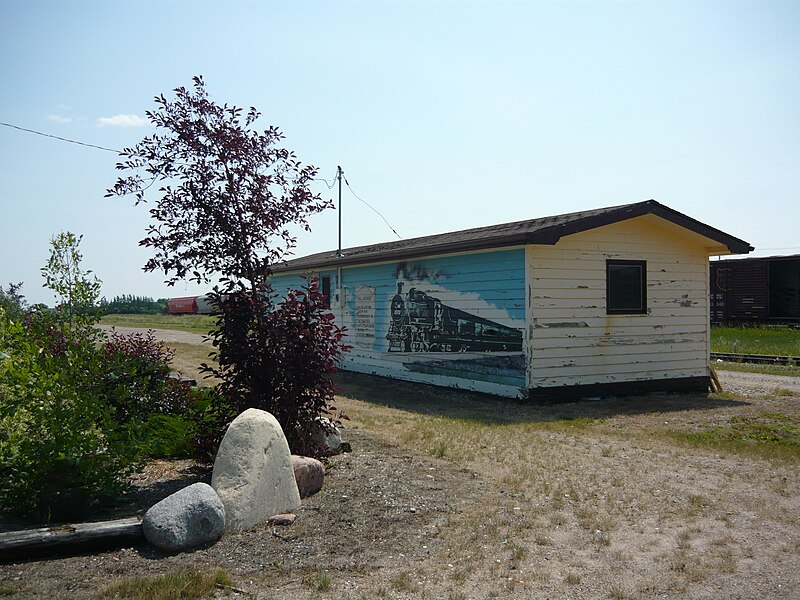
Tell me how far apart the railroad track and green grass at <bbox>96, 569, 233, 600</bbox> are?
17595 millimetres

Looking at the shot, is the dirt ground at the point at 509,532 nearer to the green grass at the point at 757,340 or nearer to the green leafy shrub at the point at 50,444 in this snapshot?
the green leafy shrub at the point at 50,444

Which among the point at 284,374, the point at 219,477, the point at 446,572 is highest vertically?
the point at 284,374

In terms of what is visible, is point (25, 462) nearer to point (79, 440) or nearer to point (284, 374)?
point (79, 440)

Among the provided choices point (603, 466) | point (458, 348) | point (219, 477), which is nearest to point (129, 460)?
point (219, 477)

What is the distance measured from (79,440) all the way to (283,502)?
1.66m

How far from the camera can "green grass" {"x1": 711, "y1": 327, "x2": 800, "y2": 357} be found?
20655mm

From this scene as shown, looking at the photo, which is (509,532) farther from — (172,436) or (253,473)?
(172,436)

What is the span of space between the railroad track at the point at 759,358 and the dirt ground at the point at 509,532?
38.9 ft

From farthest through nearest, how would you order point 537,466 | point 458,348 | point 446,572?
point 458,348
point 537,466
point 446,572

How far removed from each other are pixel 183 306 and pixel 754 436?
5665 centimetres

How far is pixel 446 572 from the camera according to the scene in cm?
454

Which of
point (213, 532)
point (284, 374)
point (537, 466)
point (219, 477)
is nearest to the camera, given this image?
point (213, 532)

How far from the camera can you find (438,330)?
553 inches

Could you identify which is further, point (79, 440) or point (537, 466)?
point (537, 466)
